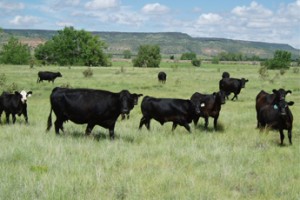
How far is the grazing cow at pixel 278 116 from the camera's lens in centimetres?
1033

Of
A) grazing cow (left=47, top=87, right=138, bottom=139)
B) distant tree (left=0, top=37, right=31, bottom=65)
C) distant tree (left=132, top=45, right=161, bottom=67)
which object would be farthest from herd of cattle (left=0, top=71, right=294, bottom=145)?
distant tree (left=132, top=45, right=161, bottom=67)

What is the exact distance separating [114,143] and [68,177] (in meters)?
3.14

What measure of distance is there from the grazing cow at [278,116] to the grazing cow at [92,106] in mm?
4018

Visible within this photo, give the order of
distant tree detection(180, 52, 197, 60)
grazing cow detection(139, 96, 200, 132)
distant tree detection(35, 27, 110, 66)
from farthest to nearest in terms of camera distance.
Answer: distant tree detection(180, 52, 197, 60), distant tree detection(35, 27, 110, 66), grazing cow detection(139, 96, 200, 132)

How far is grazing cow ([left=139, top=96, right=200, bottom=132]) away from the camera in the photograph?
1244 cm

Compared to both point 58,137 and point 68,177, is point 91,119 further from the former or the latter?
point 68,177

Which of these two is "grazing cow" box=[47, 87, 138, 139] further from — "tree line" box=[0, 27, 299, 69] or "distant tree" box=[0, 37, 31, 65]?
"distant tree" box=[0, 37, 31, 65]

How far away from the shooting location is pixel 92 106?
10766mm

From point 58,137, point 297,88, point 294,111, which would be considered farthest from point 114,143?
point 297,88

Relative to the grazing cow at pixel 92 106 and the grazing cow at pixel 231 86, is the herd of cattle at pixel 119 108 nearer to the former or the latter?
the grazing cow at pixel 92 106

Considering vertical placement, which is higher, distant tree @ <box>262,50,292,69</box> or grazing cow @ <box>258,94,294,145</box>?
distant tree @ <box>262,50,292,69</box>

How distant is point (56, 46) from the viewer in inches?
3725

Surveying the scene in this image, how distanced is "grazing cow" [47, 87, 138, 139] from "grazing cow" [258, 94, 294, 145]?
402cm

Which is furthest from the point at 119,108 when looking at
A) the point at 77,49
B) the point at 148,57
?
the point at 148,57
